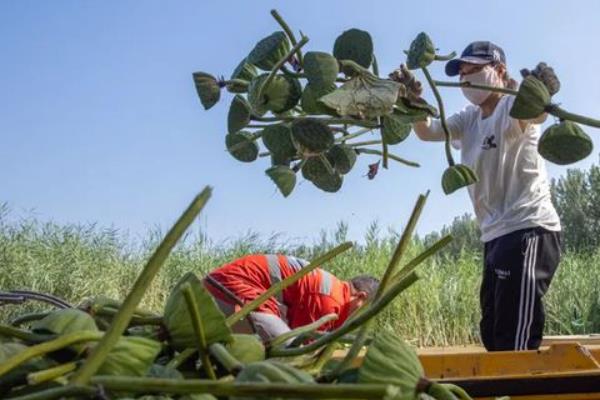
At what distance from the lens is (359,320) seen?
510mm

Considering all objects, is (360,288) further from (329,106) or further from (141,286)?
(141,286)

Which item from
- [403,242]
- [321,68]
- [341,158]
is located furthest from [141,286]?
[341,158]

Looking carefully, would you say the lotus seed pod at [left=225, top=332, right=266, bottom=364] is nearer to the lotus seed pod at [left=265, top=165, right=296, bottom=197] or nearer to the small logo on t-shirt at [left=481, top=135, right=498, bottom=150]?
the lotus seed pod at [left=265, top=165, right=296, bottom=197]

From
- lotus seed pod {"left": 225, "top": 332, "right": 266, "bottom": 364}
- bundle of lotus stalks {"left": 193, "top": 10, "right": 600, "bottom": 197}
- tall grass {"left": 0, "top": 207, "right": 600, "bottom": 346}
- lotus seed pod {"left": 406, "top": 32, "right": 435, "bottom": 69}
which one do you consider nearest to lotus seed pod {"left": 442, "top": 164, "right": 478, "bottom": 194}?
bundle of lotus stalks {"left": 193, "top": 10, "right": 600, "bottom": 197}

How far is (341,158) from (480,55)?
216cm

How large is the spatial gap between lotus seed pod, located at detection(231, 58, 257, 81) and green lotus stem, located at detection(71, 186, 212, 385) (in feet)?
1.09

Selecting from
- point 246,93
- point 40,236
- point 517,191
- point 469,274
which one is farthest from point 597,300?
point 246,93

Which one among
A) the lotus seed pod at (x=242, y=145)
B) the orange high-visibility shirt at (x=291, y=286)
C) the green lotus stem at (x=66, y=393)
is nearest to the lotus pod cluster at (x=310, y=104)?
the lotus seed pod at (x=242, y=145)

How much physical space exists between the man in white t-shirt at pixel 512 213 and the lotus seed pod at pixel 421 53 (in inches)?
95.5

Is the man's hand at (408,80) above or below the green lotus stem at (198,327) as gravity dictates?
above

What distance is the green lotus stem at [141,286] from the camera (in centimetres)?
43

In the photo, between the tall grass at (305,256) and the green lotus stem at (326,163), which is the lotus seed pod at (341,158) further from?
the tall grass at (305,256)

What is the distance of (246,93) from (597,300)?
31.3 feet

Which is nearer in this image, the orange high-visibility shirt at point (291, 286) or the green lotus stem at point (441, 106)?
the green lotus stem at point (441, 106)
